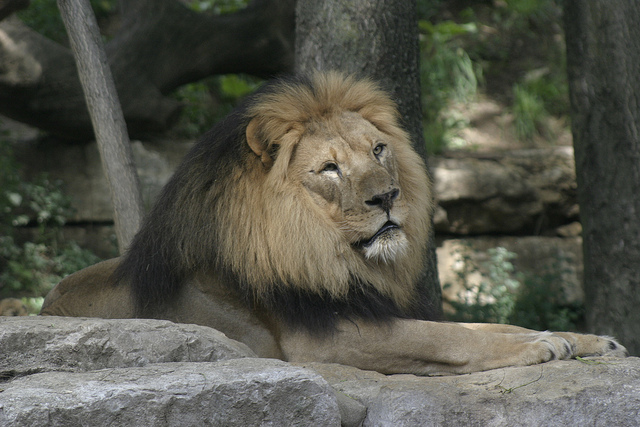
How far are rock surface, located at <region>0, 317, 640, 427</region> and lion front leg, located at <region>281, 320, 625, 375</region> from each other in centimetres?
9

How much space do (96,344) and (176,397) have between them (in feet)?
2.01

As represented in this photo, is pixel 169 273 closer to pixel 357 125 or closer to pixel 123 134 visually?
pixel 357 125

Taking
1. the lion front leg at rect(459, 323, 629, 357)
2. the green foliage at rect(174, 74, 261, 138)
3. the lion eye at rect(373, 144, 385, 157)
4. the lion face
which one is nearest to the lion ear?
the lion face

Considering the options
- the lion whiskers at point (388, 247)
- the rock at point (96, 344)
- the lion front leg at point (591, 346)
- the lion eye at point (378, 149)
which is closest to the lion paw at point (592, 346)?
the lion front leg at point (591, 346)

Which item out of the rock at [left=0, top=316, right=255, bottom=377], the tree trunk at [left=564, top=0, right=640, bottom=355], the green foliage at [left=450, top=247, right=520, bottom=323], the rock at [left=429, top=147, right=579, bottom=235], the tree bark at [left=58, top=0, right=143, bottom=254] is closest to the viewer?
the rock at [left=0, top=316, right=255, bottom=377]

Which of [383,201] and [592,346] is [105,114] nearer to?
[383,201]

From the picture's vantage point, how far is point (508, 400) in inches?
114

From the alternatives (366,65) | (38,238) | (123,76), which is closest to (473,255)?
(366,65)

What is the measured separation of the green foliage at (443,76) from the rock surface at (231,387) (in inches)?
264

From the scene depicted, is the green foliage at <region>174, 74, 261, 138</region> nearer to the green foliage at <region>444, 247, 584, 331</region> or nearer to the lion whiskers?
Answer: the green foliage at <region>444, 247, 584, 331</region>

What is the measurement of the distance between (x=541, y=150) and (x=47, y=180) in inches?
234

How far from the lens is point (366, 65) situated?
5016 mm

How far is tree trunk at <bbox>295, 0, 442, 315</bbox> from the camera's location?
5008 millimetres

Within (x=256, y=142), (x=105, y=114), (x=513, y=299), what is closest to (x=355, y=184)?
(x=256, y=142)
